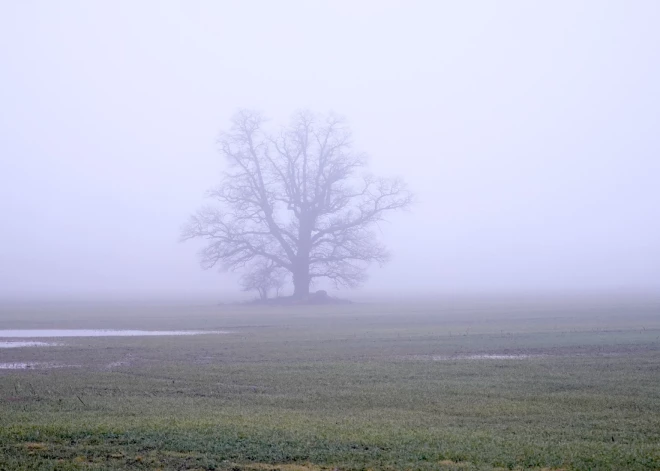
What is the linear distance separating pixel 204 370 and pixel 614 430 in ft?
39.8

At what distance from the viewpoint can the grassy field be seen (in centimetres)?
1159

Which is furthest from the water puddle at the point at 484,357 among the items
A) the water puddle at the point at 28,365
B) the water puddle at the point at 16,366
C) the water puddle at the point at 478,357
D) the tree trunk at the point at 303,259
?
the tree trunk at the point at 303,259

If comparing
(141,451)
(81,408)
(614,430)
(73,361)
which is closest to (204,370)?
(73,361)

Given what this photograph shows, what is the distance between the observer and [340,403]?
1700cm

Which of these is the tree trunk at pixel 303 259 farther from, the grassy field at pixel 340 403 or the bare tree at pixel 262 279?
the grassy field at pixel 340 403

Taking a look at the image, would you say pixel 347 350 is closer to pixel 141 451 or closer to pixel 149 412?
pixel 149 412

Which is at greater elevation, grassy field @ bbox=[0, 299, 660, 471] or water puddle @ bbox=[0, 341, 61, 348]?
water puddle @ bbox=[0, 341, 61, 348]

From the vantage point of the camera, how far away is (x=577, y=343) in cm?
2870

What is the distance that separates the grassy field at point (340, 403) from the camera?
11586mm

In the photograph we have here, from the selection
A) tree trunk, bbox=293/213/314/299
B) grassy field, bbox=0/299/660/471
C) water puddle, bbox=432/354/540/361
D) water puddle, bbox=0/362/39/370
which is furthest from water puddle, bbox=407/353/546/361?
tree trunk, bbox=293/213/314/299

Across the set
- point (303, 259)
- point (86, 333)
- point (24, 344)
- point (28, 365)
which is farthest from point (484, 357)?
point (303, 259)

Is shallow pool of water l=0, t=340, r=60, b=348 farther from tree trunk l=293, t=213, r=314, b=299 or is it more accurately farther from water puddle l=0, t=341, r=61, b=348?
tree trunk l=293, t=213, r=314, b=299

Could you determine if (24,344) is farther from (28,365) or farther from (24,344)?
(28,365)

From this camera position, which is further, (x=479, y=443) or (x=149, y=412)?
(x=149, y=412)
